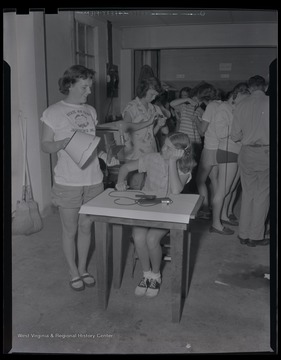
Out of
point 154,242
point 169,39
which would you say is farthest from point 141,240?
point 169,39

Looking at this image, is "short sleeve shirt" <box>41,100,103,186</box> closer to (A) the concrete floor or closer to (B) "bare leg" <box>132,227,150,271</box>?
(B) "bare leg" <box>132,227,150,271</box>

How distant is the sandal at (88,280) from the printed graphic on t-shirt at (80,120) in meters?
0.80

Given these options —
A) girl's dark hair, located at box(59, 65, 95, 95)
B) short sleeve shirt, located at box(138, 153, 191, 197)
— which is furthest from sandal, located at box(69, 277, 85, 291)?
girl's dark hair, located at box(59, 65, 95, 95)

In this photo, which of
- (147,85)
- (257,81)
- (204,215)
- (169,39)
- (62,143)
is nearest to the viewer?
(62,143)

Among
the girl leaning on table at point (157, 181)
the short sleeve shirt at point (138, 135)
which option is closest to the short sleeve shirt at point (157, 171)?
the girl leaning on table at point (157, 181)

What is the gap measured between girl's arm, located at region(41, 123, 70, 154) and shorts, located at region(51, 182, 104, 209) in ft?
0.68

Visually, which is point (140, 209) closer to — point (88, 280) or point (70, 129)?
point (70, 129)

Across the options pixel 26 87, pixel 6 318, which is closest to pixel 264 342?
pixel 6 318

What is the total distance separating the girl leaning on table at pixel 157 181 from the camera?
205cm

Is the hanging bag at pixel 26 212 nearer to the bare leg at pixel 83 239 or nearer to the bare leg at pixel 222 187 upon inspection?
the bare leg at pixel 83 239

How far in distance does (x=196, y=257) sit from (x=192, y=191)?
1150mm

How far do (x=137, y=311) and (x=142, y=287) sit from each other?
182 mm

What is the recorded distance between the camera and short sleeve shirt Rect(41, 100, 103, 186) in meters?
1.99

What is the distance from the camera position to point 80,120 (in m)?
2.03
